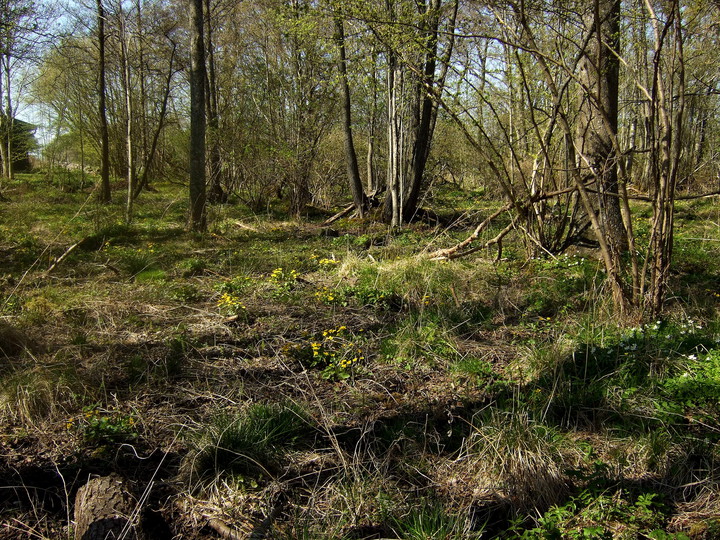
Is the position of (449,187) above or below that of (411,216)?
above

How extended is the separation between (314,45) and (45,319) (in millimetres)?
9505

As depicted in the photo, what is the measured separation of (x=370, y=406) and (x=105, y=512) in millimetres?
1644

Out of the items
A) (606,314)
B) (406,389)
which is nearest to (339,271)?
(406,389)

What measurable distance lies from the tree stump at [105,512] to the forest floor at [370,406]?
91 millimetres

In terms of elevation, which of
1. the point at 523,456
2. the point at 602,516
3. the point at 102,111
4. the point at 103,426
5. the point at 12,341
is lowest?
the point at 602,516

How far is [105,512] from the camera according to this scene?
2.26m

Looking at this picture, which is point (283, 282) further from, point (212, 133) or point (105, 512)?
point (212, 133)

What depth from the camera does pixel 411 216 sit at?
996cm

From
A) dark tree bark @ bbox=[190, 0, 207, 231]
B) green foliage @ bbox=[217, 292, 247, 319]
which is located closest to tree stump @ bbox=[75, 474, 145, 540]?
green foliage @ bbox=[217, 292, 247, 319]

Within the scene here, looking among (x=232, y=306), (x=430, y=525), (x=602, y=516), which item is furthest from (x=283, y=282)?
(x=602, y=516)

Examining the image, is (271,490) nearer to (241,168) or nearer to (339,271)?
(339,271)

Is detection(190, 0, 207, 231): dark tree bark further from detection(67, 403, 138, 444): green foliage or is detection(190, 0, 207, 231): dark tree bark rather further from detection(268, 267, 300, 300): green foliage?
detection(67, 403, 138, 444): green foliage

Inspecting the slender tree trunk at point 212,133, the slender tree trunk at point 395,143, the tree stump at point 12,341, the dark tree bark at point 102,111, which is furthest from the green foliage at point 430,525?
the dark tree bark at point 102,111

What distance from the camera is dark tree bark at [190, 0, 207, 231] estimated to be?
8.67 metres
